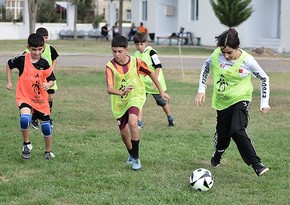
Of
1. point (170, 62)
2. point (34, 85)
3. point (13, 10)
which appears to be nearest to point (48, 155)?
point (34, 85)

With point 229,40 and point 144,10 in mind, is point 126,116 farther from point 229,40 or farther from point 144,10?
point 144,10

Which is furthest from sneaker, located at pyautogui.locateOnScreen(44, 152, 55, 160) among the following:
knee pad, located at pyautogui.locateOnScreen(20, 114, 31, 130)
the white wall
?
the white wall

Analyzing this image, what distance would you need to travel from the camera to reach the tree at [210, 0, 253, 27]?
34.1 metres

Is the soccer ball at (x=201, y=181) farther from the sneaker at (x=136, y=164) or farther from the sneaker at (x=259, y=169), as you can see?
the sneaker at (x=136, y=164)

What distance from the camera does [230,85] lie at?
23.0ft

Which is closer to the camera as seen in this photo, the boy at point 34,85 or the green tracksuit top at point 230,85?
the green tracksuit top at point 230,85

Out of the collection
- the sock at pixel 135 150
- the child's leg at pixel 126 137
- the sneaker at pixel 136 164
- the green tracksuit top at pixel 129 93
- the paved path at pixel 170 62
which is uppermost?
the green tracksuit top at pixel 129 93

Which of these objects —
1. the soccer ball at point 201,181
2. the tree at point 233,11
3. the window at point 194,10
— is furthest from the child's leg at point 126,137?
the window at point 194,10

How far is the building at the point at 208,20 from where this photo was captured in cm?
3562

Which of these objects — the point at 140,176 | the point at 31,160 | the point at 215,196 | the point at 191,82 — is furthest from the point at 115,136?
the point at 191,82

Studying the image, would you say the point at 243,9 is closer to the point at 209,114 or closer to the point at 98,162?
the point at 209,114

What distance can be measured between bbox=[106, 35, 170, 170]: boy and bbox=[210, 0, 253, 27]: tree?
89.7 ft

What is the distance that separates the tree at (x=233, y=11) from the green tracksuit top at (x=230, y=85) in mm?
27545

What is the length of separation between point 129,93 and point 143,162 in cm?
89
